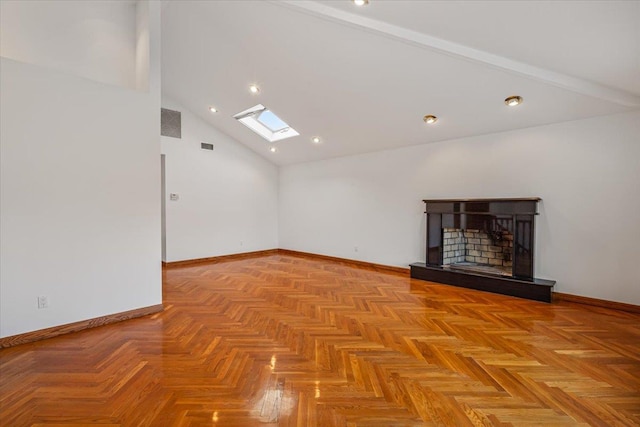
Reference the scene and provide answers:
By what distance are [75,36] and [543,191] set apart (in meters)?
6.05

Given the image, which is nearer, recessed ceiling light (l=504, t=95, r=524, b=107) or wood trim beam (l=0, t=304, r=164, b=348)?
wood trim beam (l=0, t=304, r=164, b=348)

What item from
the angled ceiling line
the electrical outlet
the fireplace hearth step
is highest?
the angled ceiling line

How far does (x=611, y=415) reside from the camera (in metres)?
1.71

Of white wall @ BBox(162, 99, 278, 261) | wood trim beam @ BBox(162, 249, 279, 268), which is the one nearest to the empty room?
wood trim beam @ BBox(162, 249, 279, 268)

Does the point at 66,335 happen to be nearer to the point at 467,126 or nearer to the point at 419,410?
the point at 419,410

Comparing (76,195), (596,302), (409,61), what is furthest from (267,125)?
(596,302)

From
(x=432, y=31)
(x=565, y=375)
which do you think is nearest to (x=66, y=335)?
(x=565, y=375)

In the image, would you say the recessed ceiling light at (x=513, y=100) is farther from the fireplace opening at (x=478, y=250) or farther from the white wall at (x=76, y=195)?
the white wall at (x=76, y=195)

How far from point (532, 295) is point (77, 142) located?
5.43 meters

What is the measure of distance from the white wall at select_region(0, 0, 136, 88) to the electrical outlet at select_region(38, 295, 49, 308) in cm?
250

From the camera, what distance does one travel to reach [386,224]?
5633 millimetres

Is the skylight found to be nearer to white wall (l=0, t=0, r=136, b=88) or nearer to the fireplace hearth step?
white wall (l=0, t=0, r=136, b=88)

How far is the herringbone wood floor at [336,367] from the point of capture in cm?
172

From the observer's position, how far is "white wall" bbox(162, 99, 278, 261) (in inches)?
234
